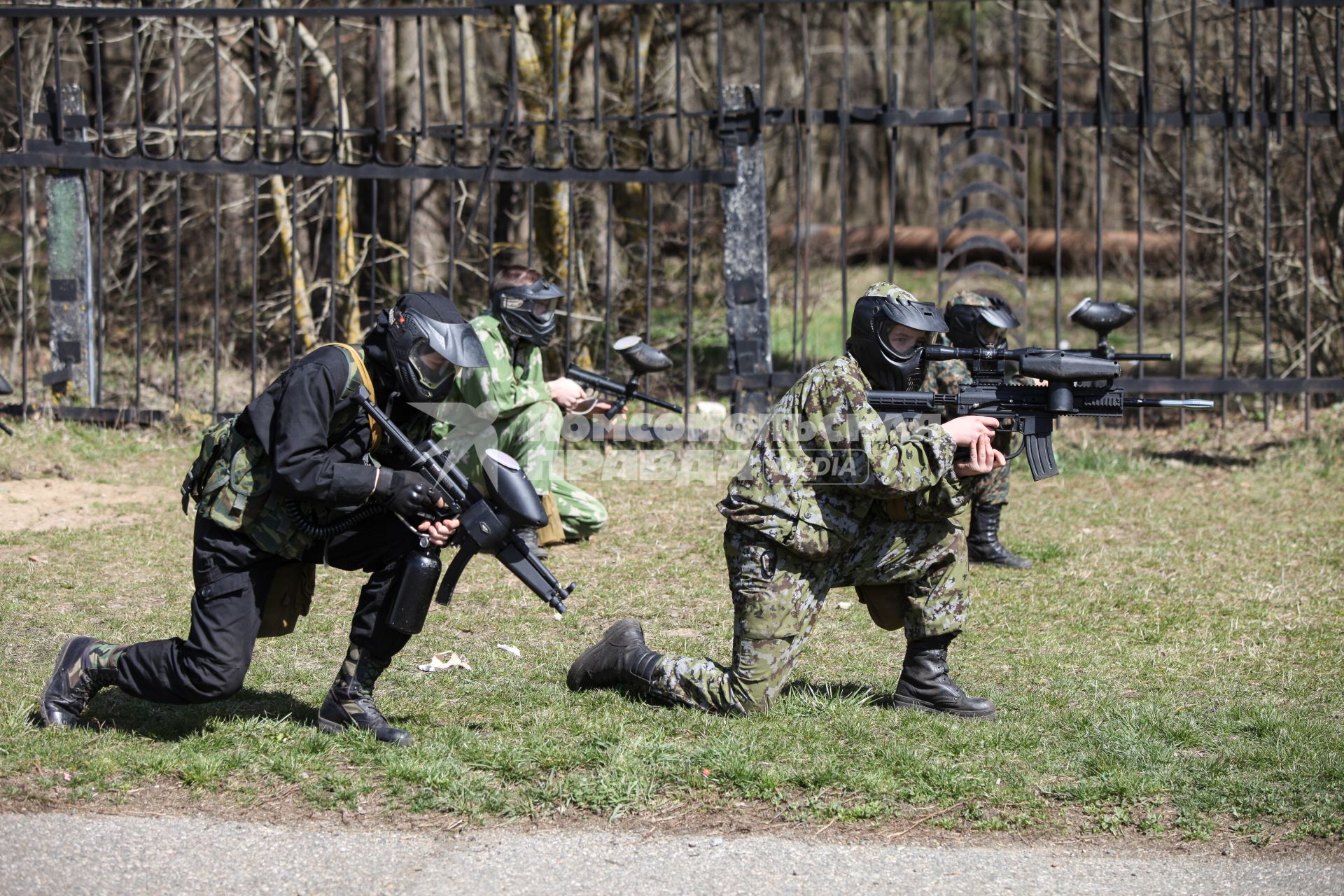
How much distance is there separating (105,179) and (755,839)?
38.2 ft

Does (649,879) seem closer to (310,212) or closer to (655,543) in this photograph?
(655,543)

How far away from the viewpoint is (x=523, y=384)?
7.78m

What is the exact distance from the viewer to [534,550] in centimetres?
766

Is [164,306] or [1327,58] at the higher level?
[1327,58]

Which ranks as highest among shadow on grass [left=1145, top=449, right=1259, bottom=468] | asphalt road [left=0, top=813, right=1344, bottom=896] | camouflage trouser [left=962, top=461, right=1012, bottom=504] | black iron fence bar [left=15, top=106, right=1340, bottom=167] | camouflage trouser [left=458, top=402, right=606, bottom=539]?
black iron fence bar [left=15, top=106, right=1340, bottom=167]

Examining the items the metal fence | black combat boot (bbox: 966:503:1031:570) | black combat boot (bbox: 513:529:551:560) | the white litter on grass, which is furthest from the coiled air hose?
the metal fence

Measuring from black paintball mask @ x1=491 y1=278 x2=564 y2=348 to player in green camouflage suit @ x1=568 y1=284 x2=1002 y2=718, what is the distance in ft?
9.43

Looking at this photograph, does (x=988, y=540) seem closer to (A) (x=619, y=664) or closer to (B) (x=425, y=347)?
(A) (x=619, y=664)

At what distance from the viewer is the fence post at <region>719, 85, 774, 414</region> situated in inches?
400

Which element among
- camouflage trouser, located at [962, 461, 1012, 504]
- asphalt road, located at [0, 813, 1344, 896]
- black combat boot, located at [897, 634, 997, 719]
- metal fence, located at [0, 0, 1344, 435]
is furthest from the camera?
metal fence, located at [0, 0, 1344, 435]

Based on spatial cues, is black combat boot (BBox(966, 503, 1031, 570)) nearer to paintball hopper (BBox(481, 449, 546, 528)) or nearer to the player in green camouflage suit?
the player in green camouflage suit

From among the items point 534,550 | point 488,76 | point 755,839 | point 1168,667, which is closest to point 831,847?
point 755,839

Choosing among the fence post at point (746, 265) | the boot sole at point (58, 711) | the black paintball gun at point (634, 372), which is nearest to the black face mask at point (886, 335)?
Answer: the black paintball gun at point (634, 372)

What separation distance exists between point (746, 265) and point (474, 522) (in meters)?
6.01
